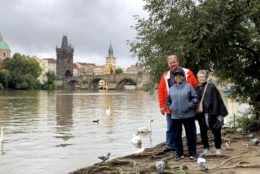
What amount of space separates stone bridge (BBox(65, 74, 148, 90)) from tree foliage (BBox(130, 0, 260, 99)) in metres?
122

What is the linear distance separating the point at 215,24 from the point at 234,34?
3.59ft

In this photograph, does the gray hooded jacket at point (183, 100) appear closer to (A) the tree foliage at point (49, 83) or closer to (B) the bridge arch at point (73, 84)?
(A) the tree foliage at point (49, 83)

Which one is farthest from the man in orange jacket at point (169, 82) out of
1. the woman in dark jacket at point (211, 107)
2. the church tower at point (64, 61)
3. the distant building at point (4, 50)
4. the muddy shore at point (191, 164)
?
the distant building at point (4, 50)

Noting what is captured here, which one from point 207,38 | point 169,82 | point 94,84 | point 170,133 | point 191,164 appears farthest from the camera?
point 94,84

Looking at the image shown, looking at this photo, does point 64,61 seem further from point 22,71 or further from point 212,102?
point 212,102

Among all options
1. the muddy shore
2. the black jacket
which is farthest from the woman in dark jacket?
the muddy shore

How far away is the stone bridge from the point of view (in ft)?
486

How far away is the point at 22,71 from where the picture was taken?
12294 centimetres

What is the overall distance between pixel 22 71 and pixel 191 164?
119 meters

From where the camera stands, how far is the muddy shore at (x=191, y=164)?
7312 millimetres

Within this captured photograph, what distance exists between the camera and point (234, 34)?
1216 cm

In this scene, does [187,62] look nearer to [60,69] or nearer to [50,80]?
[50,80]

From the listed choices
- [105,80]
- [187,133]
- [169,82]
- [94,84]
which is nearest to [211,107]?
[187,133]

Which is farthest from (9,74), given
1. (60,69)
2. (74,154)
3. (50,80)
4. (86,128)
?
(74,154)
